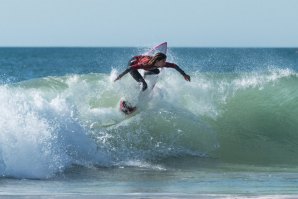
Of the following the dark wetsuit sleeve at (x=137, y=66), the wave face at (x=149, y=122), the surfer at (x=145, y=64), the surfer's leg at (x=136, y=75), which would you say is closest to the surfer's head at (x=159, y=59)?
the surfer at (x=145, y=64)

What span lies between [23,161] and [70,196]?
8.88 ft

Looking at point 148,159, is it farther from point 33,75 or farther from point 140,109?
point 33,75

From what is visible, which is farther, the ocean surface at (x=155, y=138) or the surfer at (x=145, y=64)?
the surfer at (x=145, y=64)

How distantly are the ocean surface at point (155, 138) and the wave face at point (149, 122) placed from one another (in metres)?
0.02

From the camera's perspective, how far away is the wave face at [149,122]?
14148 millimetres

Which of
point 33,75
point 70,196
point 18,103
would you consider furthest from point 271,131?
point 33,75

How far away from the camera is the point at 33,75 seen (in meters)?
41.0

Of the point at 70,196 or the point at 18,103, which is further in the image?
the point at 18,103

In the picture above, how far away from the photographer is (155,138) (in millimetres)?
16609

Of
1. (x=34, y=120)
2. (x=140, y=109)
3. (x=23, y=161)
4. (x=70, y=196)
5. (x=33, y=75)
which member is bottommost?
(x=70, y=196)

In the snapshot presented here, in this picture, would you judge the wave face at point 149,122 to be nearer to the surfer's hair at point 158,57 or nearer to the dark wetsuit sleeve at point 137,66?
the dark wetsuit sleeve at point 137,66

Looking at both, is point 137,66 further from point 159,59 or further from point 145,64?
point 159,59

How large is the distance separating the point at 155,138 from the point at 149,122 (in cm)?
79

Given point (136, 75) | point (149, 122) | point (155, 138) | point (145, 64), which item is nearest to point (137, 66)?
point (145, 64)
